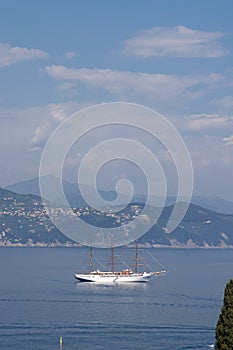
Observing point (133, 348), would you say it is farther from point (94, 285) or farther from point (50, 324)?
point (94, 285)

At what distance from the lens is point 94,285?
8944cm

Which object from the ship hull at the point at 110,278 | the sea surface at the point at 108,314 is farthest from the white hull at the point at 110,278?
the sea surface at the point at 108,314

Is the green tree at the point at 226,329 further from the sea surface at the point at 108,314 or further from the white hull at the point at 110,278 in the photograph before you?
the white hull at the point at 110,278

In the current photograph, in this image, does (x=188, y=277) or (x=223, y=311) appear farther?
(x=188, y=277)

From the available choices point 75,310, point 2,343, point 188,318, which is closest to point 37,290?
point 75,310

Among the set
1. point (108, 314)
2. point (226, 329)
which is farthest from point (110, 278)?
point (226, 329)

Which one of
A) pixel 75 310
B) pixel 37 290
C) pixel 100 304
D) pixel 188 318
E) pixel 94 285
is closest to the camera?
pixel 188 318

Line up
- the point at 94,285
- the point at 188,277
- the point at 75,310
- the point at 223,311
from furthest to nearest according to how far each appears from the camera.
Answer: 1. the point at 188,277
2. the point at 94,285
3. the point at 75,310
4. the point at 223,311

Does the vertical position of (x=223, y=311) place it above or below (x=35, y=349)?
above

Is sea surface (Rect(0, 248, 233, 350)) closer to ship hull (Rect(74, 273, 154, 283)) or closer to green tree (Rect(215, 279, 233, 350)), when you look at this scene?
ship hull (Rect(74, 273, 154, 283))

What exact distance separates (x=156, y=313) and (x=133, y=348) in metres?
15.6

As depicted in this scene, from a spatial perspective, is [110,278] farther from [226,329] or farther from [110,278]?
[226,329]

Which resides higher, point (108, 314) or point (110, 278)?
point (110, 278)

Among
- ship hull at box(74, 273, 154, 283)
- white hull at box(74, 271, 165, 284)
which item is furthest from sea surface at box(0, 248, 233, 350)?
white hull at box(74, 271, 165, 284)
